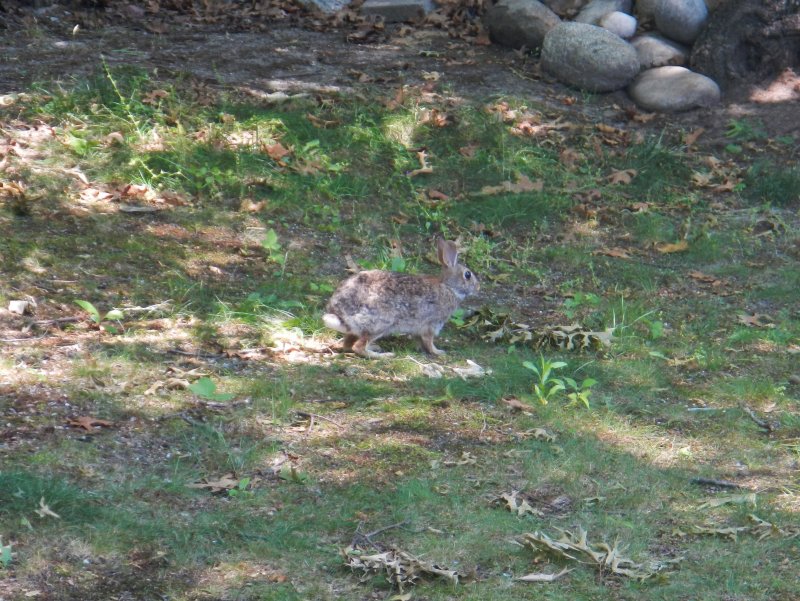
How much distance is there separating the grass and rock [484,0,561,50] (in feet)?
6.05

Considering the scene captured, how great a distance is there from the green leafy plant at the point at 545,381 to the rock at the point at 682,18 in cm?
724

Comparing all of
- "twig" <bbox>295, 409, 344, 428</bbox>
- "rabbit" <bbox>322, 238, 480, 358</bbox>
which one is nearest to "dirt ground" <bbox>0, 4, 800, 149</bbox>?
"rabbit" <bbox>322, 238, 480, 358</bbox>

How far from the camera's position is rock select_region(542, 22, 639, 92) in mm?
12625

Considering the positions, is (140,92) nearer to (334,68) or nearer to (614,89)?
(334,68)

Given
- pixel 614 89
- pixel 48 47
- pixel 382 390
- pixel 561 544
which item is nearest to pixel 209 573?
pixel 561 544

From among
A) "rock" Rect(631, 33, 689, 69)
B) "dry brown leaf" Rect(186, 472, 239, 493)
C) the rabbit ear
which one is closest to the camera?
"dry brown leaf" Rect(186, 472, 239, 493)

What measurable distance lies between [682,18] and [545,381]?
7541mm

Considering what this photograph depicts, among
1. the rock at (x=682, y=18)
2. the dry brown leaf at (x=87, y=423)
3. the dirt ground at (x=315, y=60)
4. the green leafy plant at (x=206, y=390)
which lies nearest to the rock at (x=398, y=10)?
the dirt ground at (x=315, y=60)

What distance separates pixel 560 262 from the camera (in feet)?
31.6

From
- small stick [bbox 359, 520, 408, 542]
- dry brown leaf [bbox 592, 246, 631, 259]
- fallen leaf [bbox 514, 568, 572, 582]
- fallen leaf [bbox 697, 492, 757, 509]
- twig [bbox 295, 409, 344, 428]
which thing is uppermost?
fallen leaf [bbox 514, 568, 572, 582]

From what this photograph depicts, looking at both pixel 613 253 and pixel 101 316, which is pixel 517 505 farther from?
pixel 613 253

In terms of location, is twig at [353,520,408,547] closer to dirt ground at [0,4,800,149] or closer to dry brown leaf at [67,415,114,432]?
dry brown leaf at [67,415,114,432]

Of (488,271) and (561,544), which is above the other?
(561,544)

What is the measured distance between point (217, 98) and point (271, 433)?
5.41m
